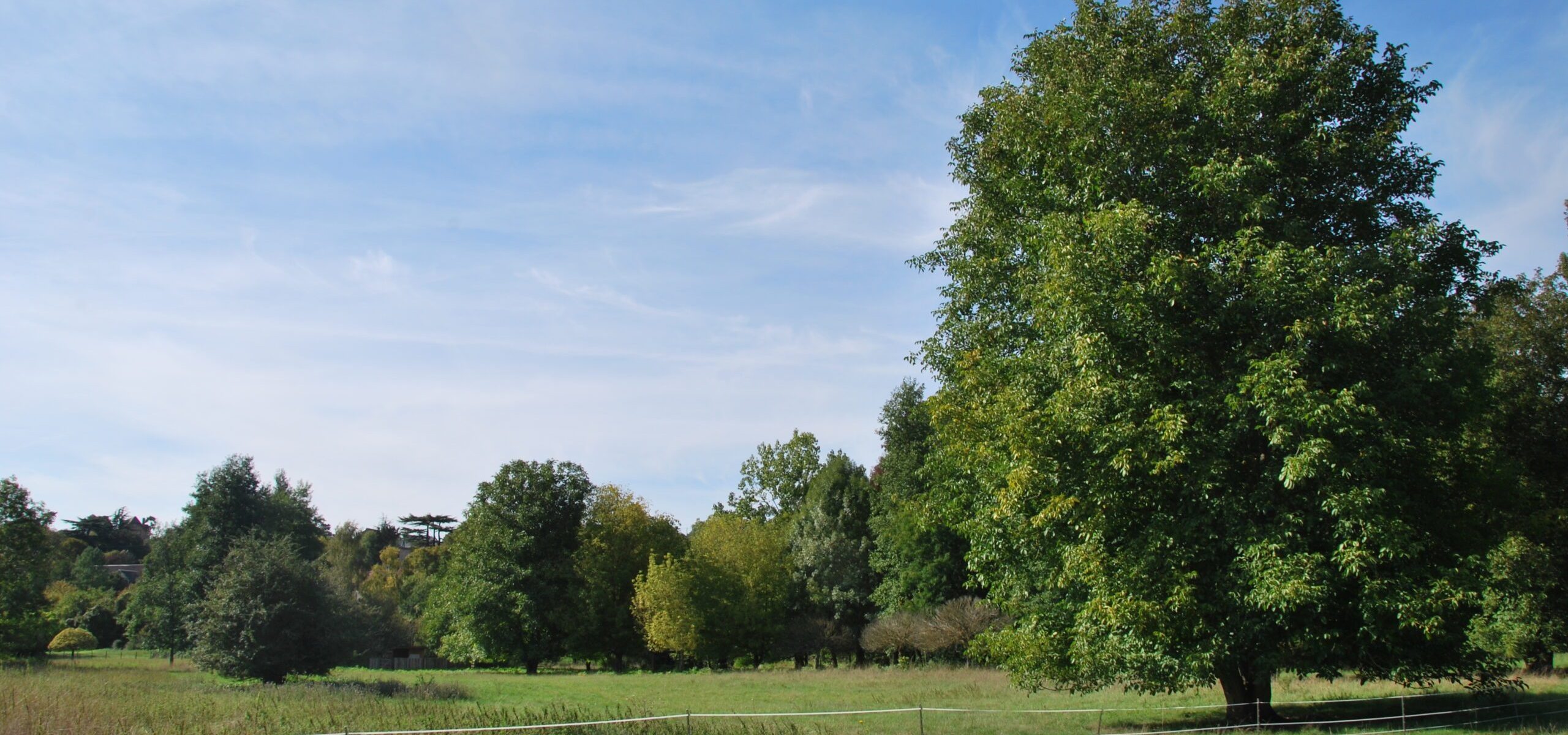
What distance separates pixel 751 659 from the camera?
5850cm

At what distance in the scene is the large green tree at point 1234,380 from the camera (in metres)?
14.1

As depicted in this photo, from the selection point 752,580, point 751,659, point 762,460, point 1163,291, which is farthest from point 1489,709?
point 762,460

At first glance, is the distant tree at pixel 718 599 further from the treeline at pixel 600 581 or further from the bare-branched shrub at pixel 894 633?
the bare-branched shrub at pixel 894 633

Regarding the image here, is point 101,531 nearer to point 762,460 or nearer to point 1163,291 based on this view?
point 762,460

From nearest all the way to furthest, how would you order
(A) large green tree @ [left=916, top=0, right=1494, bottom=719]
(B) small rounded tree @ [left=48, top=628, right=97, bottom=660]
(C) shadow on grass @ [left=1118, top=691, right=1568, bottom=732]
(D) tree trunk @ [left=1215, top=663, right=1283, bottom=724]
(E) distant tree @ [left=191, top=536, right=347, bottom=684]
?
(A) large green tree @ [left=916, top=0, right=1494, bottom=719]
(C) shadow on grass @ [left=1118, top=691, right=1568, bottom=732]
(D) tree trunk @ [left=1215, top=663, right=1283, bottom=724]
(E) distant tree @ [left=191, top=536, right=347, bottom=684]
(B) small rounded tree @ [left=48, top=628, right=97, bottom=660]

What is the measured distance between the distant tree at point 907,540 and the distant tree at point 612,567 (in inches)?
569

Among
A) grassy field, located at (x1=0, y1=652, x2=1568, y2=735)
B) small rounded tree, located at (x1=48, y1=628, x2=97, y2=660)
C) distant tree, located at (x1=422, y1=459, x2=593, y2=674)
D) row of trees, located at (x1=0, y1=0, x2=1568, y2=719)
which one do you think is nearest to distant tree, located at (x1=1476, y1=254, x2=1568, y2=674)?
grassy field, located at (x1=0, y1=652, x2=1568, y2=735)

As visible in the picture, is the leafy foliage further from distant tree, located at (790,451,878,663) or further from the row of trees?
the row of trees

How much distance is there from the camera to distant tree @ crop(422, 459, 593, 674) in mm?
54906

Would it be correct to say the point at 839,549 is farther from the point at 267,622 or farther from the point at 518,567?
the point at 267,622

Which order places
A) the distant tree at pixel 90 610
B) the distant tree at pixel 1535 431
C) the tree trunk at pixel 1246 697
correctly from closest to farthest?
the tree trunk at pixel 1246 697 < the distant tree at pixel 1535 431 < the distant tree at pixel 90 610

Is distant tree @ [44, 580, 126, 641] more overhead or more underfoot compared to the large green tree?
more underfoot

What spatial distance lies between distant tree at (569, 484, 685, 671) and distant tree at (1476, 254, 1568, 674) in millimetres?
41088

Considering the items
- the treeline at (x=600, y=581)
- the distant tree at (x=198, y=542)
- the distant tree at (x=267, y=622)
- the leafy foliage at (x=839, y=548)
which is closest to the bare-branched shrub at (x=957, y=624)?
the treeline at (x=600, y=581)
